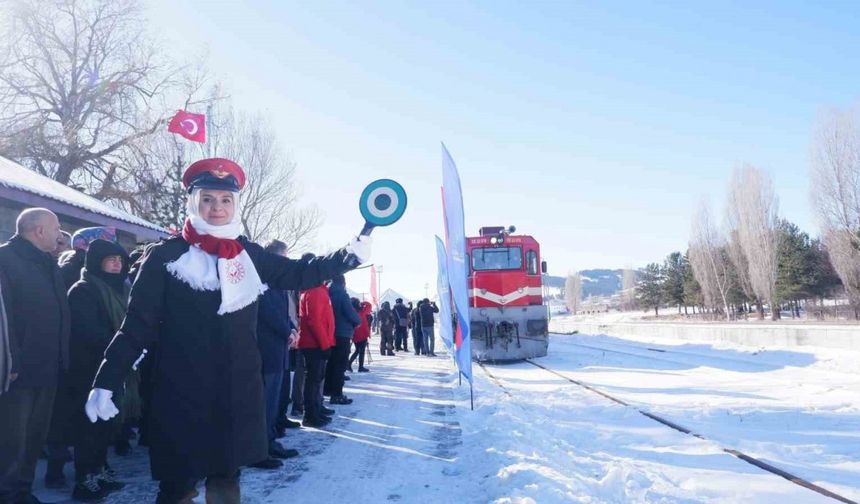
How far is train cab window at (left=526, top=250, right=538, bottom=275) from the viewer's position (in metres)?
16.1

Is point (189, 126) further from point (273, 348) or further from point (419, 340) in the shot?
point (273, 348)

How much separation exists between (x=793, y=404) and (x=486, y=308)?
28.7ft

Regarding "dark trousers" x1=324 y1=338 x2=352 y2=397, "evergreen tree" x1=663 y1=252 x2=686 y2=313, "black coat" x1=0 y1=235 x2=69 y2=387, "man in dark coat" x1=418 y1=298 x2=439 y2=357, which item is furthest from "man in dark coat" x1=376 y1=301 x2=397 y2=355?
"evergreen tree" x1=663 y1=252 x2=686 y2=313

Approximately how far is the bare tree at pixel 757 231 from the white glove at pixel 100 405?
49.7 metres

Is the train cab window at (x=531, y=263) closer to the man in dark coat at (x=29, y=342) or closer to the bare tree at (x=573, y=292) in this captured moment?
the man in dark coat at (x=29, y=342)

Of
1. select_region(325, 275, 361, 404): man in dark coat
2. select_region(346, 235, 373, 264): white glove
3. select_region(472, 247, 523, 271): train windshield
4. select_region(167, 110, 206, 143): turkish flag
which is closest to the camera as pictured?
select_region(346, 235, 373, 264): white glove

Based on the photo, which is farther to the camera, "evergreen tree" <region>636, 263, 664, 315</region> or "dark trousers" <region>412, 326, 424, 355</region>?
"evergreen tree" <region>636, 263, 664, 315</region>

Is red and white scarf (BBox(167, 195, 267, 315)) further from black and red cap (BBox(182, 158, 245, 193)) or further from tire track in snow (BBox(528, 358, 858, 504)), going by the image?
tire track in snow (BBox(528, 358, 858, 504))

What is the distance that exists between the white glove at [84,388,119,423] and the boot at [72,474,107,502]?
212 cm

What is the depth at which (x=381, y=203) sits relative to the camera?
331 centimetres

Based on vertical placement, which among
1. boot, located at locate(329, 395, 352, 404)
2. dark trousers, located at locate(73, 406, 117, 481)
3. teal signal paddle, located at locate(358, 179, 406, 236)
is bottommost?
boot, located at locate(329, 395, 352, 404)

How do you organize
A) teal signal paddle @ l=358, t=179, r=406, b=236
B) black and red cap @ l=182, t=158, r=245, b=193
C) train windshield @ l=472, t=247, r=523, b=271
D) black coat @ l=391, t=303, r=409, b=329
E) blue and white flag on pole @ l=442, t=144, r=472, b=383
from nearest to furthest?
black and red cap @ l=182, t=158, r=245, b=193 → teal signal paddle @ l=358, t=179, r=406, b=236 → blue and white flag on pole @ l=442, t=144, r=472, b=383 → train windshield @ l=472, t=247, r=523, b=271 → black coat @ l=391, t=303, r=409, b=329

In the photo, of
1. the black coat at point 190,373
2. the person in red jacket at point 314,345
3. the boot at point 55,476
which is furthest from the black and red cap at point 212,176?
the person in red jacket at point 314,345

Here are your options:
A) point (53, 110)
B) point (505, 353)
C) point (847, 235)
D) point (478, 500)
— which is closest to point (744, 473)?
point (478, 500)
